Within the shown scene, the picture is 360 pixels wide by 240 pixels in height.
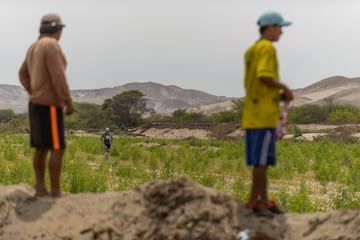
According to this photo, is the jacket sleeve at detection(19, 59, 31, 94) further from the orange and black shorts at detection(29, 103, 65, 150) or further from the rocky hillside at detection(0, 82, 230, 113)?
the rocky hillside at detection(0, 82, 230, 113)

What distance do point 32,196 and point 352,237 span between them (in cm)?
251

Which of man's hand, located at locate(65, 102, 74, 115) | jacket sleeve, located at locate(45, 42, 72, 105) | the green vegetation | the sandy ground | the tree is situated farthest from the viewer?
the tree

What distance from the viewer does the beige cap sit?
4.34 meters

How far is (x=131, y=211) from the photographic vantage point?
369 cm

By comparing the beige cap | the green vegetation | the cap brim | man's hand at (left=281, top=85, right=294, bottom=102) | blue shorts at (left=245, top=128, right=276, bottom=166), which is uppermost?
the beige cap

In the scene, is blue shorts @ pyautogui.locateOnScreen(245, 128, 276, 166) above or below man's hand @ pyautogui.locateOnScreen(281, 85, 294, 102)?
below

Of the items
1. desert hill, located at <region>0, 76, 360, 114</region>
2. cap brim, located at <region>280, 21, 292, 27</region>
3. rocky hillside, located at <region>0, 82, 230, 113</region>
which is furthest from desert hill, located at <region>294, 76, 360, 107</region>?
cap brim, located at <region>280, 21, 292, 27</region>

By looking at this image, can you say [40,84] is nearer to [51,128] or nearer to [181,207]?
[51,128]

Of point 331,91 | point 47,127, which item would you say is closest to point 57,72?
point 47,127

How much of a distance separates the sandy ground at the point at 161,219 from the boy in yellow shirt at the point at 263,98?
0.30 metres

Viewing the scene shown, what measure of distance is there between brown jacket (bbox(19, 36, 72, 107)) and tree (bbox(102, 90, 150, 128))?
4989 centimetres

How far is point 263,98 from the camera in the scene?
377cm

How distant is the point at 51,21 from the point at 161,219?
1.94 m

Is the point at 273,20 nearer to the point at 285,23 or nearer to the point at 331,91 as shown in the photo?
the point at 285,23
